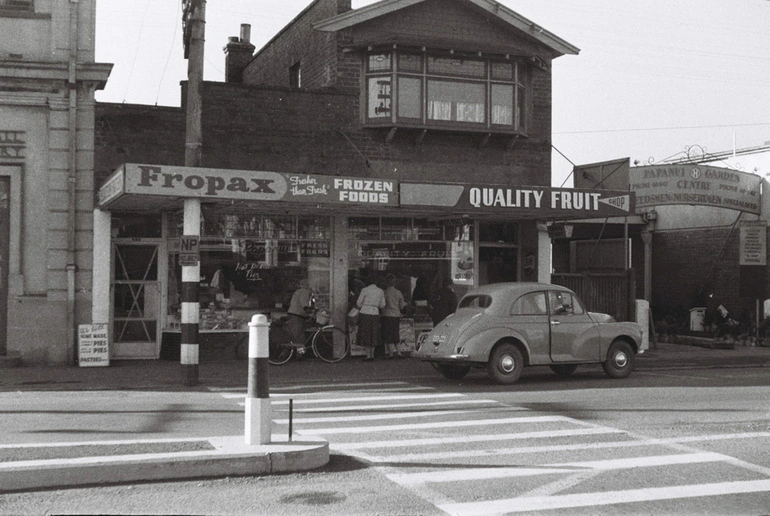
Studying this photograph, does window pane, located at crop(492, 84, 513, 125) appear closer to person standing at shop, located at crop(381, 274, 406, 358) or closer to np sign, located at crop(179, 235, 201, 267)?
person standing at shop, located at crop(381, 274, 406, 358)

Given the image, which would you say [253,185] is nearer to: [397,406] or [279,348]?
[279,348]

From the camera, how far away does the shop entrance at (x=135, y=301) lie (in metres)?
18.3

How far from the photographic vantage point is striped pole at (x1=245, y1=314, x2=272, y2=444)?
7.75 meters

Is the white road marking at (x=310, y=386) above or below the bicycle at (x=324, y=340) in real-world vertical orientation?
below

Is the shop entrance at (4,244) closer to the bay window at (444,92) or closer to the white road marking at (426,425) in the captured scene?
the bay window at (444,92)

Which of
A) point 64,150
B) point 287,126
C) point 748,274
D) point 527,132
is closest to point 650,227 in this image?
point 748,274

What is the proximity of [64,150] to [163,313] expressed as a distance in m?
3.77

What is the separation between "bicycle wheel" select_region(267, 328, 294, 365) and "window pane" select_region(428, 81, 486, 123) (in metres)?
5.96

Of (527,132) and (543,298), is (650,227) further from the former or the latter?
(543,298)

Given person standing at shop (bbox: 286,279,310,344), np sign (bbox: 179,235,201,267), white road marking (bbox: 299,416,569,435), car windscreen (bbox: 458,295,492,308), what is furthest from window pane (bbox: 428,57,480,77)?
white road marking (bbox: 299,416,569,435)

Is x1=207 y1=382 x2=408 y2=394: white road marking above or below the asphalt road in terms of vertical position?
below

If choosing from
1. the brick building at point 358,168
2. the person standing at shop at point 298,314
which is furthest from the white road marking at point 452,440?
the person standing at shop at point 298,314

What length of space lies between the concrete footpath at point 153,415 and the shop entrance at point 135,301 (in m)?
0.60

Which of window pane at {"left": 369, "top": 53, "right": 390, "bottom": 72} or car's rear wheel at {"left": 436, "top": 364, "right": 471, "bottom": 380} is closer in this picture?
car's rear wheel at {"left": 436, "top": 364, "right": 471, "bottom": 380}
